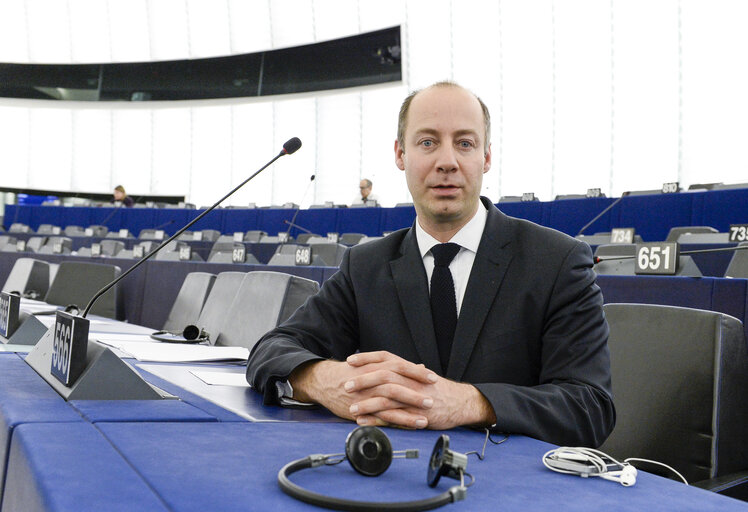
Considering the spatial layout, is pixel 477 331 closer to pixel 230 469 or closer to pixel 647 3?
pixel 230 469

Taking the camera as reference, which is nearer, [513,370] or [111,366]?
[111,366]

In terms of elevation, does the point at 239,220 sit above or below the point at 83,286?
above

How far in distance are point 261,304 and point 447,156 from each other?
1041 mm

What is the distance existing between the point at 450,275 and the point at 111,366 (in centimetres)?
64

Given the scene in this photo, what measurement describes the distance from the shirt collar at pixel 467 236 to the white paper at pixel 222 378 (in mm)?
452

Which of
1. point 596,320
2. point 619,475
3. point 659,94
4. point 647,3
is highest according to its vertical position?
point 647,3

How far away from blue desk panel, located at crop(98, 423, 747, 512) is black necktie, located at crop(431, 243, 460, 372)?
42 centimetres

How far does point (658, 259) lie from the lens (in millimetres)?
2699

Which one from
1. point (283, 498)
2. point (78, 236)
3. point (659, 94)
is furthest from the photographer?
point (78, 236)

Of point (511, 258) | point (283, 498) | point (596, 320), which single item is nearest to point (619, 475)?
point (283, 498)

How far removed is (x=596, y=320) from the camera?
1174 millimetres

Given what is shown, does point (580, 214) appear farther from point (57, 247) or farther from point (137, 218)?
point (137, 218)

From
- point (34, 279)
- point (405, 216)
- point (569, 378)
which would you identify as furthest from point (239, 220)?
point (569, 378)

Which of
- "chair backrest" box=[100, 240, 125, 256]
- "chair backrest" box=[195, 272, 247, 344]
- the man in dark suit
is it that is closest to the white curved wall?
"chair backrest" box=[100, 240, 125, 256]
